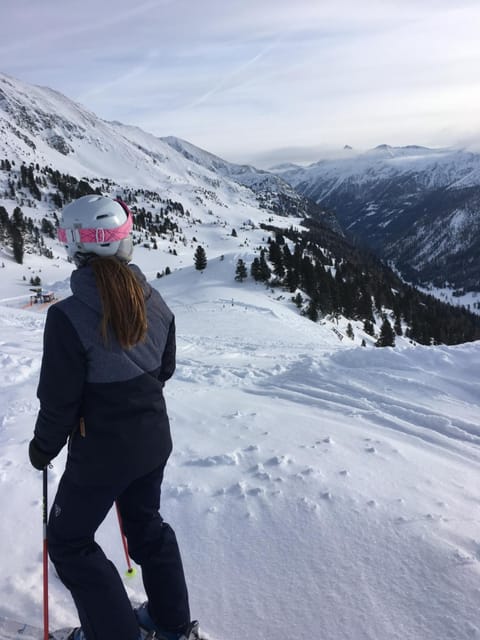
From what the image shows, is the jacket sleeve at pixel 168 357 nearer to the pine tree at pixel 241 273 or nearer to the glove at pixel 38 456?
the glove at pixel 38 456

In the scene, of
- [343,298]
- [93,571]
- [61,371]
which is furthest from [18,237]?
[93,571]

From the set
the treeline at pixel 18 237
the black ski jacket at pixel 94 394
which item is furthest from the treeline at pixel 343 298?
the treeline at pixel 18 237

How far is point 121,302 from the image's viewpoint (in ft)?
8.31

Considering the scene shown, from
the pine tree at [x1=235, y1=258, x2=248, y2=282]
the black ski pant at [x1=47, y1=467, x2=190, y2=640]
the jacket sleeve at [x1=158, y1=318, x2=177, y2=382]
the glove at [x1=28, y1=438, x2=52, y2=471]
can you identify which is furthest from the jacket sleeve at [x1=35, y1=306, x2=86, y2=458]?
the pine tree at [x1=235, y1=258, x2=248, y2=282]

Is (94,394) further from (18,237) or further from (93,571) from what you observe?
(18,237)

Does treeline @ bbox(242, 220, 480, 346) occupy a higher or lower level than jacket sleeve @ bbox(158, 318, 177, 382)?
lower

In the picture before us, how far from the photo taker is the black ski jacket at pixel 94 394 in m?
2.46

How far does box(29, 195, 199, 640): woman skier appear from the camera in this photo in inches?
98.1

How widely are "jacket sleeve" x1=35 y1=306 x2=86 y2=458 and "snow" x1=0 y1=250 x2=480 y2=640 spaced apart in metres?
1.98

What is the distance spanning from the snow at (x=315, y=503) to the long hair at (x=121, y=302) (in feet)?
7.95

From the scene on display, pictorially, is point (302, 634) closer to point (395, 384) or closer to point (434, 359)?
point (395, 384)

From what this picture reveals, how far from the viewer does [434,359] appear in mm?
8883

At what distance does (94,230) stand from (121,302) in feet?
1.92

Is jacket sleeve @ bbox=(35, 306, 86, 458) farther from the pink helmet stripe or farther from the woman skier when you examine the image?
the pink helmet stripe
